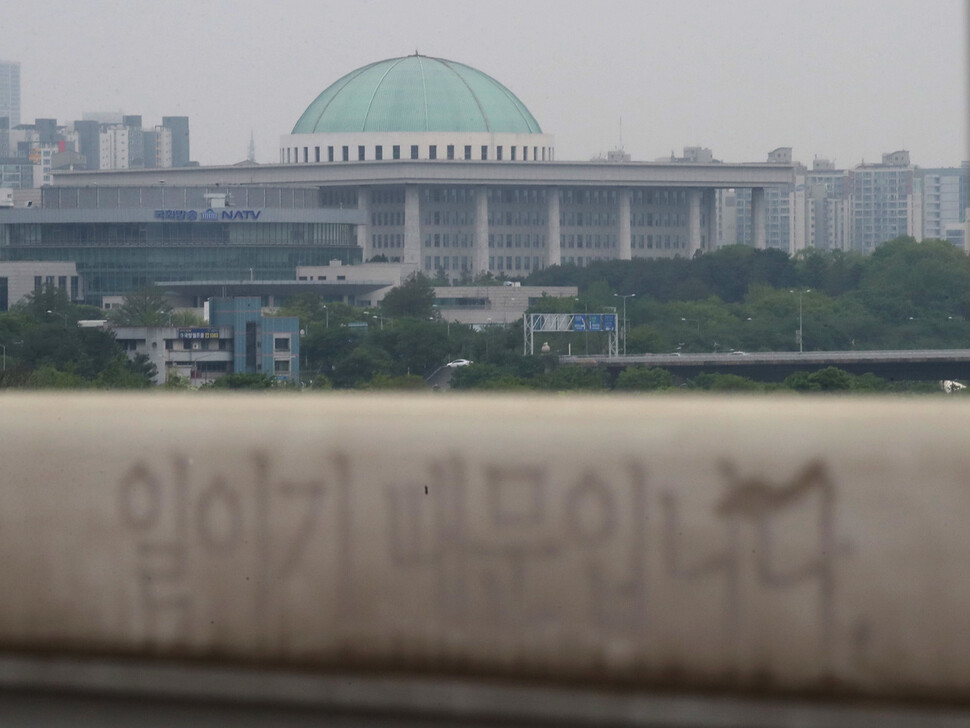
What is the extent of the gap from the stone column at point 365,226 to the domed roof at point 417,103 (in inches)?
349

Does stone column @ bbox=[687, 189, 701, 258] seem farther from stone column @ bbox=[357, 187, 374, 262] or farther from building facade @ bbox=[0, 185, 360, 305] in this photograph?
building facade @ bbox=[0, 185, 360, 305]

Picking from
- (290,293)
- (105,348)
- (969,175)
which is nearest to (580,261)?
(290,293)

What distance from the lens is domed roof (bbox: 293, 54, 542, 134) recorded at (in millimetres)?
156625

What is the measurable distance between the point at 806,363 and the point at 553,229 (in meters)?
97.8

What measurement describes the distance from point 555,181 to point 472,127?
12060 millimetres

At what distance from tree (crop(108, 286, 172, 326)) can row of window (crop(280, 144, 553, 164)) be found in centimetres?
4584

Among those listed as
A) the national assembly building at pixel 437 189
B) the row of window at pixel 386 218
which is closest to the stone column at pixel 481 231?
the national assembly building at pixel 437 189

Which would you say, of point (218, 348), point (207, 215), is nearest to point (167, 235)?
point (207, 215)

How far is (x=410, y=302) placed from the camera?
105500mm

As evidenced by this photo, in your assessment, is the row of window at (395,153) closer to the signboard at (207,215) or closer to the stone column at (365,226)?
the stone column at (365,226)

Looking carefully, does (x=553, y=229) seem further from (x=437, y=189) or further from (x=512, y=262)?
(x=437, y=189)

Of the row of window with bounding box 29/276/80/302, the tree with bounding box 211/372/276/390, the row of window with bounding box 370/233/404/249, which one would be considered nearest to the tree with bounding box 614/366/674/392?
the tree with bounding box 211/372/276/390

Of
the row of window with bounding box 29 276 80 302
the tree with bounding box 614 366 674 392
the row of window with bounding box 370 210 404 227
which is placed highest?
the row of window with bounding box 370 210 404 227

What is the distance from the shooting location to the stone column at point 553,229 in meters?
153
